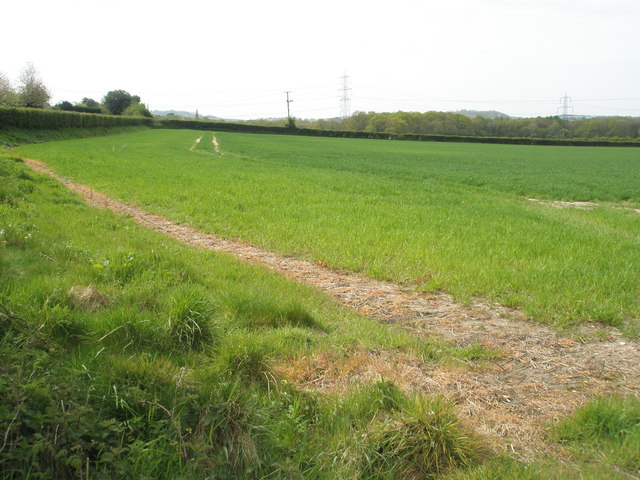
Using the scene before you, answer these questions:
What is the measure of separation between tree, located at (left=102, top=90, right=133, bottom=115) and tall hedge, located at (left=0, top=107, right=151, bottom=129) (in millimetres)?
66251

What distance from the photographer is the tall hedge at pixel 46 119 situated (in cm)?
3713

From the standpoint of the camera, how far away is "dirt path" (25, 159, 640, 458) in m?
3.48

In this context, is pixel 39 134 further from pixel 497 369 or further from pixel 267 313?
pixel 497 369

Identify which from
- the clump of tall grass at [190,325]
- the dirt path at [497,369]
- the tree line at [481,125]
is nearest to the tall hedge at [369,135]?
the tree line at [481,125]

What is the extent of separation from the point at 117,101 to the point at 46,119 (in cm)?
9015

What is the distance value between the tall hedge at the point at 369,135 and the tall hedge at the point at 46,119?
3361cm

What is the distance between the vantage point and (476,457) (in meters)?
2.85

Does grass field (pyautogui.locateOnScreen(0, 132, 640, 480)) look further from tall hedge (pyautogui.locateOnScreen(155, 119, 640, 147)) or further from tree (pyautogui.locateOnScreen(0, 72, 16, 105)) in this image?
tall hedge (pyautogui.locateOnScreen(155, 119, 640, 147))

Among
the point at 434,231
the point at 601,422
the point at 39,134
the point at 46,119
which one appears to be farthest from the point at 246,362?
the point at 46,119

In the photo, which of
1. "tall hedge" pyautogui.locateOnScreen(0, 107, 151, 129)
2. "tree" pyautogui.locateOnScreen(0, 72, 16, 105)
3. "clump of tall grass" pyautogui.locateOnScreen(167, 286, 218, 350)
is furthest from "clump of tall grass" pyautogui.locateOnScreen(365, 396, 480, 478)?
"tree" pyautogui.locateOnScreen(0, 72, 16, 105)

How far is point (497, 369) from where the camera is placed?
4.29 m

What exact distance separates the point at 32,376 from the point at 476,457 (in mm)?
2785

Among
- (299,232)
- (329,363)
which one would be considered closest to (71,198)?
(299,232)

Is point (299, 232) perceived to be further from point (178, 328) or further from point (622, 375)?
point (622, 375)
